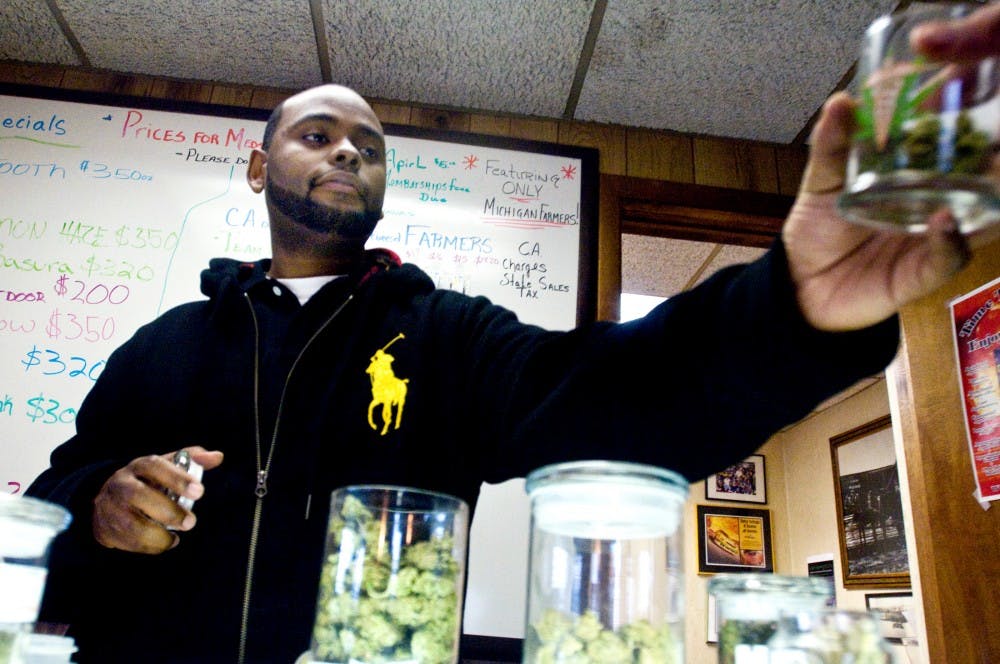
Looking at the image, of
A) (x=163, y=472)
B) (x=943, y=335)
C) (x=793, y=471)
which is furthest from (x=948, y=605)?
(x=793, y=471)

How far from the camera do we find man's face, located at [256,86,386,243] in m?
1.08

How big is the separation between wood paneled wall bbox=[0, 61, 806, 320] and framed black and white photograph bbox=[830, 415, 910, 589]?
6.67ft

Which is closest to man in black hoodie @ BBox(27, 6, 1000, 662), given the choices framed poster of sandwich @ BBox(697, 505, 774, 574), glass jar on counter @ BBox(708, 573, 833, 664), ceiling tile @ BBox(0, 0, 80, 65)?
glass jar on counter @ BBox(708, 573, 833, 664)

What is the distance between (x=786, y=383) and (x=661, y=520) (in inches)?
6.3

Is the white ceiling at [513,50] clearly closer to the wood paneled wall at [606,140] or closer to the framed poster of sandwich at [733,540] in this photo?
the wood paneled wall at [606,140]

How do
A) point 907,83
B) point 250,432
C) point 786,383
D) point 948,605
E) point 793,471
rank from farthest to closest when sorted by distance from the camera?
point 793,471
point 948,605
point 250,432
point 786,383
point 907,83

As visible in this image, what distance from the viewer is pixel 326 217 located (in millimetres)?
1075

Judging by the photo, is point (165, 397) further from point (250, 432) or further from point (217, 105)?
point (217, 105)

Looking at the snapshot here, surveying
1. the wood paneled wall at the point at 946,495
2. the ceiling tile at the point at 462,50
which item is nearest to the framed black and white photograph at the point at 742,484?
the wood paneled wall at the point at 946,495

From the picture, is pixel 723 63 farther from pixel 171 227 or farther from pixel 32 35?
pixel 32 35

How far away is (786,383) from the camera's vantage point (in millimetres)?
511

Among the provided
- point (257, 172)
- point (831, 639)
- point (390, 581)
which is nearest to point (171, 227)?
point (257, 172)

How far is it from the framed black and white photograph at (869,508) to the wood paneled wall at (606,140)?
203 centimetres

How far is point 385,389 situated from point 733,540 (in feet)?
13.1
